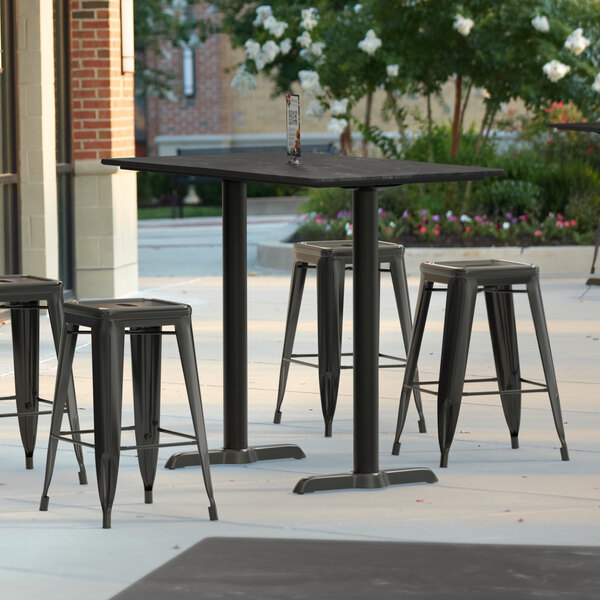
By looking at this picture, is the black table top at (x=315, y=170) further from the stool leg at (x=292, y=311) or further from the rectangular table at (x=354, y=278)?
the stool leg at (x=292, y=311)

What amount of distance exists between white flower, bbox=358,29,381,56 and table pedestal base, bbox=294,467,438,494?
10.1 m

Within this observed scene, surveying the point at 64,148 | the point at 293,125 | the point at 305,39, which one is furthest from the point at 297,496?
the point at 305,39

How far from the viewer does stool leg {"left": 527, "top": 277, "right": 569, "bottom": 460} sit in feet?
22.1

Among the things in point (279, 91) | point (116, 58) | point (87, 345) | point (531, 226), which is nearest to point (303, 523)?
point (87, 345)

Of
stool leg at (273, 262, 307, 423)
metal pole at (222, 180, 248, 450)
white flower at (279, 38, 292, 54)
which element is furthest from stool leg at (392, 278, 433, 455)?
white flower at (279, 38, 292, 54)

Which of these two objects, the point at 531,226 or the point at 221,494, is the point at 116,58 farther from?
the point at 221,494

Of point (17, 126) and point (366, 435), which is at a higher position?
point (17, 126)

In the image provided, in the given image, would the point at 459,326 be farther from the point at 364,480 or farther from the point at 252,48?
the point at 252,48

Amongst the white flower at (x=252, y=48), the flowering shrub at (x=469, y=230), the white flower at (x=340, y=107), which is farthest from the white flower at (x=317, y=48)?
the flowering shrub at (x=469, y=230)

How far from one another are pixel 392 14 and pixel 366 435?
1073cm

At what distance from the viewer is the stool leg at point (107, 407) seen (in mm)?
5672

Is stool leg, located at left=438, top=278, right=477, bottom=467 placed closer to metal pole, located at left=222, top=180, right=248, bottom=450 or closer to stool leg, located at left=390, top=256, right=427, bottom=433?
stool leg, located at left=390, top=256, right=427, bottom=433

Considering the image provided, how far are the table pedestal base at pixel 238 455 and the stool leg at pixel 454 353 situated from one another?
2.38 feet

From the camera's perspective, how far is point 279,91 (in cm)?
3027
